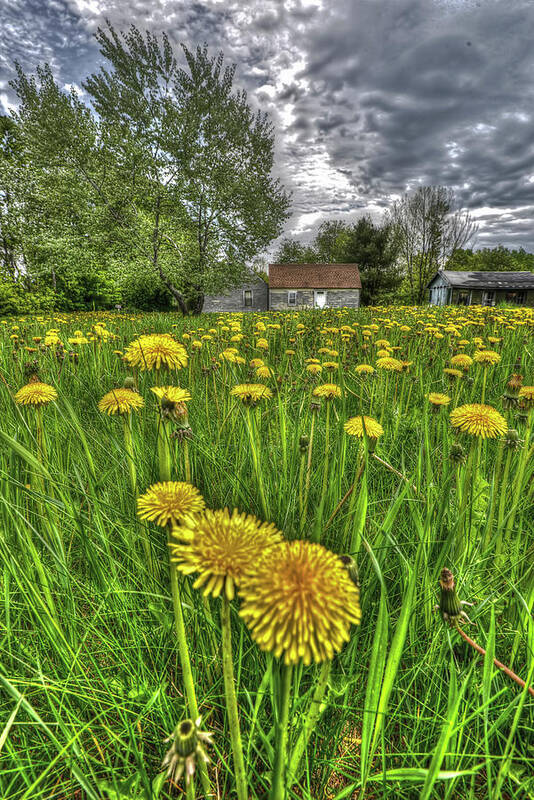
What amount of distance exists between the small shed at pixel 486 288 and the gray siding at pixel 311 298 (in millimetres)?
7136

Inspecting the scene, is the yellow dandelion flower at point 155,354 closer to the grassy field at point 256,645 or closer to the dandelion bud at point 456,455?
the grassy field at point 256,645

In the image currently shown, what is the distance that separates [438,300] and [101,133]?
33.2 m

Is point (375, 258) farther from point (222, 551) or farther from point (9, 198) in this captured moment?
point (222, 551)

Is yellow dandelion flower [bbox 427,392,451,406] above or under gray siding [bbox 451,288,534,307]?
under

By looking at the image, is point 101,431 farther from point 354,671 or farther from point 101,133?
point 101,133

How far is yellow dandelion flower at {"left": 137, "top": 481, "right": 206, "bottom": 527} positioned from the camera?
1.94 feet

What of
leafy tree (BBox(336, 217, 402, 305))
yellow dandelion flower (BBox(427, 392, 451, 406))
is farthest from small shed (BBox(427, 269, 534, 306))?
yellow dandelion flower (BBox(427, 392, 451, 406))

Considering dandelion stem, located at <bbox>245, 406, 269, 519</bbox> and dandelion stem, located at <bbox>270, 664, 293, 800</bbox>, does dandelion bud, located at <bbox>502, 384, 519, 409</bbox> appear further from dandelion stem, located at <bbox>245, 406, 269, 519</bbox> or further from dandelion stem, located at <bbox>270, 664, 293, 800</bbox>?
dandelion stem, located at <bbox>270, 664, 293, 800</bbox>

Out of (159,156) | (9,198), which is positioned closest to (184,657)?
(159,156)

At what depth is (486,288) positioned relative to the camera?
3238 cm

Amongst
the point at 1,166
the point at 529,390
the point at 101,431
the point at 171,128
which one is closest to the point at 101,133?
the point at 171,128

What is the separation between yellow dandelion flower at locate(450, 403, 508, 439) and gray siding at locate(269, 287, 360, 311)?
34.0m

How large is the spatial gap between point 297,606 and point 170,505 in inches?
11.8

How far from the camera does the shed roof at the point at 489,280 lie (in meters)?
31.9
